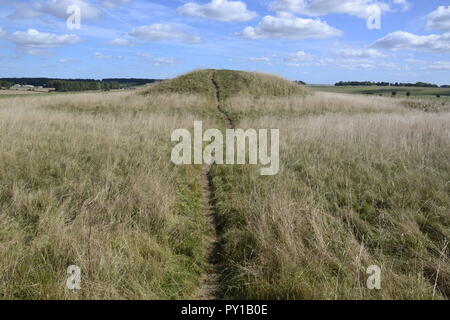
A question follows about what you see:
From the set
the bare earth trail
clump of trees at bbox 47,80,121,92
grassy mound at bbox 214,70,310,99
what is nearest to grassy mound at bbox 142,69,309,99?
grassy mound at bbox 214,70,310,99

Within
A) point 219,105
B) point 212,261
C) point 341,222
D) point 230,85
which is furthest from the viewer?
point 230,85

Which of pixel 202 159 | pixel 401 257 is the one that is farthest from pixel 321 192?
pixel 202 159

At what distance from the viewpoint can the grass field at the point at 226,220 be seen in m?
3.62

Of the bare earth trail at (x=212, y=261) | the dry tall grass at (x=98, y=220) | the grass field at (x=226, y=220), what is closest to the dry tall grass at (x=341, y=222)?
the grass field at (x=226, y=220)

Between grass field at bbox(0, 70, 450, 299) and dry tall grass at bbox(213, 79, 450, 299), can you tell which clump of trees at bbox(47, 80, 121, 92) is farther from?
dry tall grass at bbox(213, 79, 450, 299)

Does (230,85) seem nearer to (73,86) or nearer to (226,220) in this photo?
(226,220)

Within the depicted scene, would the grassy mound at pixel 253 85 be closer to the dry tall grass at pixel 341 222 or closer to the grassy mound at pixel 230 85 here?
the grassy mound at pixel 230 85

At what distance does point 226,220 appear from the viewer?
18.2ft

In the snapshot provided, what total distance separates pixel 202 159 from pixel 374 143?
17.8 ft

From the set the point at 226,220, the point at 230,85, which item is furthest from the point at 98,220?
the point at 230,85

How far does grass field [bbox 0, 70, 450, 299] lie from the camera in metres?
3.62

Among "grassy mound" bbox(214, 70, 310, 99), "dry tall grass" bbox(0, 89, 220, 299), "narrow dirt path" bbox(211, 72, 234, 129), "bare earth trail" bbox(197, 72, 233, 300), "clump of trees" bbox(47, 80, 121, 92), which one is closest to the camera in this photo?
"dry tall grass" bbox(0, 89, 220, 299)
